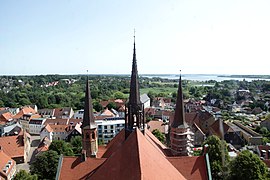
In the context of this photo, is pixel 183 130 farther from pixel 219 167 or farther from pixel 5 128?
pixel 5 128

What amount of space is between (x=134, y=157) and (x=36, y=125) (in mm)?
66016

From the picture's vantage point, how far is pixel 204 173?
2123 cm

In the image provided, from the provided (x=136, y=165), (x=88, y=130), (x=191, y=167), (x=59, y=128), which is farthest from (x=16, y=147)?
(x=136, y=165)

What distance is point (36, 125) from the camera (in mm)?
73000

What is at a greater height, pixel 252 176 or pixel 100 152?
pixel 100 152

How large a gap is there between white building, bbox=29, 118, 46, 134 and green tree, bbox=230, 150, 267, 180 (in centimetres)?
5887

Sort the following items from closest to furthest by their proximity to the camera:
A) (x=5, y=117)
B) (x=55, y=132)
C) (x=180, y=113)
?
(x=180, y=113) < (x=55, y=132) < (x=5, y=117)

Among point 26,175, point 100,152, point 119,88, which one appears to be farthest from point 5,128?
point 119,88

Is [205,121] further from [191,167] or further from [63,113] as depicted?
[63,113]

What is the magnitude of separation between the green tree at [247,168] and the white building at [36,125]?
5887 centimetres

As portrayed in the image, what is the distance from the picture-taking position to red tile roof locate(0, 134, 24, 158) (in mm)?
48812

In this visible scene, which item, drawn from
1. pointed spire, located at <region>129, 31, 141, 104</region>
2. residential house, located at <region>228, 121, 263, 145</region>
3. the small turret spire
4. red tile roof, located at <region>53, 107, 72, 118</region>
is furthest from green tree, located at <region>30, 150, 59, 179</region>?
red tile roof, located at <region>53, 107, 72, 118</region>

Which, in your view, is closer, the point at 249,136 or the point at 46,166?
the point at 46,166

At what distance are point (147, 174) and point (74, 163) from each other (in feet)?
36.3
